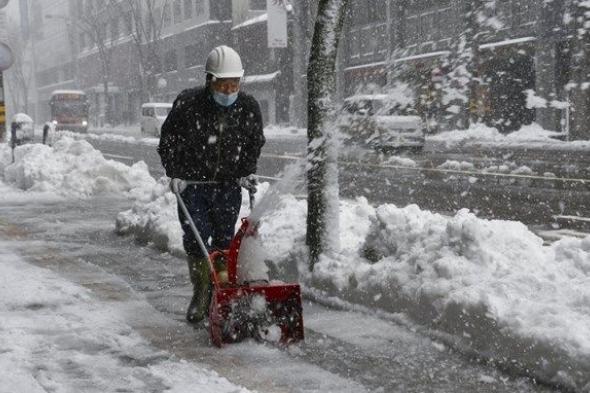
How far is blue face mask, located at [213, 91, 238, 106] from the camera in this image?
4.98 metres

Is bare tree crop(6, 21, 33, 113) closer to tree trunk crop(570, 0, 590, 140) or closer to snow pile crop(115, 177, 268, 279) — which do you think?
tree trunk crop(570, 0, 590, 140)

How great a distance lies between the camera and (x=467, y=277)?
4.86 meters

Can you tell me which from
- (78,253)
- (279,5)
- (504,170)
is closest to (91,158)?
(78,253)

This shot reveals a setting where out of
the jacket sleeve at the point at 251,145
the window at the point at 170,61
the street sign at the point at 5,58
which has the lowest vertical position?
the jacket sleeve at the point at 251,145

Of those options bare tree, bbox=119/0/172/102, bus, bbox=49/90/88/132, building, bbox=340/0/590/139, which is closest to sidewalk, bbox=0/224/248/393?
building, bbox=340/0/590/139

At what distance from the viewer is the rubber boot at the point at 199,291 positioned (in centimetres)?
521

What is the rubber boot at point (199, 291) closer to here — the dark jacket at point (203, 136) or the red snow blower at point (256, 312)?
the red snow blower at point (256, 312)

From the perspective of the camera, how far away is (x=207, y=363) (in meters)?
4.38

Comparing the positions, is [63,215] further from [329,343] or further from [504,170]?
[504,170]

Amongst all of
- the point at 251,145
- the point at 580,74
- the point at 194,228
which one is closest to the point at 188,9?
the point at 580,74

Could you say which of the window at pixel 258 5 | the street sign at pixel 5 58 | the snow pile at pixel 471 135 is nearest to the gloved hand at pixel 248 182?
the street sign at pixel 5 58

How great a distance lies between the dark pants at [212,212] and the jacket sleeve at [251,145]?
0.13 m

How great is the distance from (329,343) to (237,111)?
1530 millimetres

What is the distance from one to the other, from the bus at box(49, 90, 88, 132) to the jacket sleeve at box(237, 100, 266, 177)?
47.1 meters
